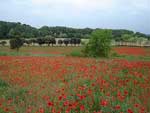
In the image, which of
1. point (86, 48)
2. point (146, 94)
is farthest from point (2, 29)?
point (146, 94)

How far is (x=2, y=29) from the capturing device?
267 feet

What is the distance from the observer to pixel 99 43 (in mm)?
31766

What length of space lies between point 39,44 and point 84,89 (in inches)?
2386

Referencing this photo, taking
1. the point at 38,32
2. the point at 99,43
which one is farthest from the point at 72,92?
the point at 38,32

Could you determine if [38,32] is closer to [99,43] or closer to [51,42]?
[51,42]

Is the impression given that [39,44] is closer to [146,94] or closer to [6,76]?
[6,76]

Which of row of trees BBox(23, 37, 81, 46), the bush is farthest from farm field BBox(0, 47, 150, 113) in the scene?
row of trees BBox(23, 37, 81, 46)

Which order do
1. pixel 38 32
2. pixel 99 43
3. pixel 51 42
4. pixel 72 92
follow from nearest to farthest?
1. pixel 72 92
2. pixel 99 43
3. pixel 51 42
4. pixel 38 32

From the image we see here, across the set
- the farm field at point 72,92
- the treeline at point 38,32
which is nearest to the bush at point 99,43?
the farm field at point 72,92

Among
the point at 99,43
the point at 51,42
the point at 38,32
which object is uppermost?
the point at 99,43

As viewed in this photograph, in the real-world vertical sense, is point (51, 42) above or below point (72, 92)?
below

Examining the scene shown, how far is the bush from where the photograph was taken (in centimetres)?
3180

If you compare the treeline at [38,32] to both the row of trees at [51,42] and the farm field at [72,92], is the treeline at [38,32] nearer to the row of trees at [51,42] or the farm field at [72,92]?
the row of trees at [51,42]

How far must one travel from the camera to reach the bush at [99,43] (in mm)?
31797
